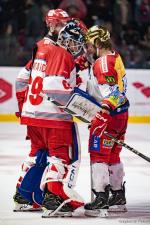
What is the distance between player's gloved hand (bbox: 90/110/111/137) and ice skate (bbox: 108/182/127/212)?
1.99ft

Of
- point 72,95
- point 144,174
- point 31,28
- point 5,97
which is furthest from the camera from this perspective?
point 31,28

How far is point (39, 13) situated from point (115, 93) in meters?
7.34

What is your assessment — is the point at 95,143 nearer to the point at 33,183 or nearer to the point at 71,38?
the point at 33,183

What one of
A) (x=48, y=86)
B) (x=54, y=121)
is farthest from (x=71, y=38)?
(x=54, y=121)

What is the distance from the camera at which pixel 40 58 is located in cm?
627

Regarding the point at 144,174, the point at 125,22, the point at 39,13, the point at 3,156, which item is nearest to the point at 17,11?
the point at 39,13

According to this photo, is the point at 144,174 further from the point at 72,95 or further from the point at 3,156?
the point at 72,95

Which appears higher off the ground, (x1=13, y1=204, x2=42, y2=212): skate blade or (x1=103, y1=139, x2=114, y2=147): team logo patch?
(x1=103, y1=139, x2=114, y2=147): team logo patch

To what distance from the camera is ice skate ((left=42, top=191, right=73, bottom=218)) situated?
6.17m

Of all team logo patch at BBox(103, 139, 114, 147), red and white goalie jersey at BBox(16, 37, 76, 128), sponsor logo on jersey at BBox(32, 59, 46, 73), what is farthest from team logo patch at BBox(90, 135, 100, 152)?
sponsor logo on jersey at BBox(32, 59, 46, 73)

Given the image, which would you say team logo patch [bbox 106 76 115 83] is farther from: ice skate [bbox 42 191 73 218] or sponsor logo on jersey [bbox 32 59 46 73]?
ice skate [bbox 42 191 73 218]

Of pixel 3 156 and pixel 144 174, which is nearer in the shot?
pixel 144 174

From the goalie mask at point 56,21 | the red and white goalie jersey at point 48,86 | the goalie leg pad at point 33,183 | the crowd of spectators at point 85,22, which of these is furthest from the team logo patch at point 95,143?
the crowd of spectators at point 85,22

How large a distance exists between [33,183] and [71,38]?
1045 mm
